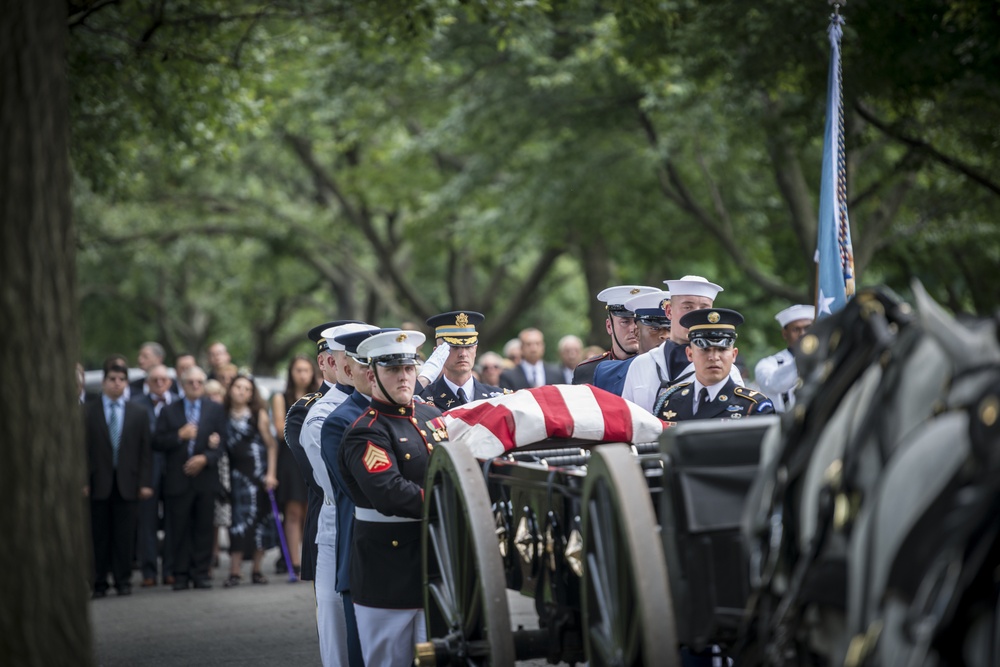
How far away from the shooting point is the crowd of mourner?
5875 millimetres

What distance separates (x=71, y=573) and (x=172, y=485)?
30.1ft

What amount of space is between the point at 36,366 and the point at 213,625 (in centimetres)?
686

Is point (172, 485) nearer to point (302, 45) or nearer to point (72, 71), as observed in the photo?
point (72, 71)

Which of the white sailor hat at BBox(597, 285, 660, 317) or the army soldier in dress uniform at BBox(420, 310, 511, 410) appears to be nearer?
the army soldier in dress uniform at BBox(420, 310, 511, 410)

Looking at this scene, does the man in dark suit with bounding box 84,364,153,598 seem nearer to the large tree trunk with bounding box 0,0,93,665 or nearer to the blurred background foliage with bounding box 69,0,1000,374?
the blurred background foliage with bounding box 69,0,1000,374

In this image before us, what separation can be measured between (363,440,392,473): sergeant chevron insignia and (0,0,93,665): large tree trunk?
2112 millimetres

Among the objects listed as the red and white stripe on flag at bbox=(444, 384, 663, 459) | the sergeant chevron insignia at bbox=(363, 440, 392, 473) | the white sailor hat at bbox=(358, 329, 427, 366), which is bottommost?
the sergeant chevron insignia at bbox=(363, 440, 392, 473)

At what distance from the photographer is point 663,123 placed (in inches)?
724

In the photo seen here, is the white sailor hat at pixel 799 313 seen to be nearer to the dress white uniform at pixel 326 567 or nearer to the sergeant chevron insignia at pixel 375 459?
the dress white uniform at pixel 326 567

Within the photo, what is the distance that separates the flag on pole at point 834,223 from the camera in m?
7.15

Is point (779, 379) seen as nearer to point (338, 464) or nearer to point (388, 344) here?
point (388, 344)

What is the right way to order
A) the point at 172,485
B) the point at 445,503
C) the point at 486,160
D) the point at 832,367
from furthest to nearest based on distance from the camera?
the point at 486,160 < the point at 172,485 < the point at 445,503 < the point at 832,367

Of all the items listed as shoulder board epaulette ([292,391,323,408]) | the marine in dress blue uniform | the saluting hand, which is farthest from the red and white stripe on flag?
the saluting hand

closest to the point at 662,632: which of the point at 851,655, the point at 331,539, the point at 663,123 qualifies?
the point at 851,655
